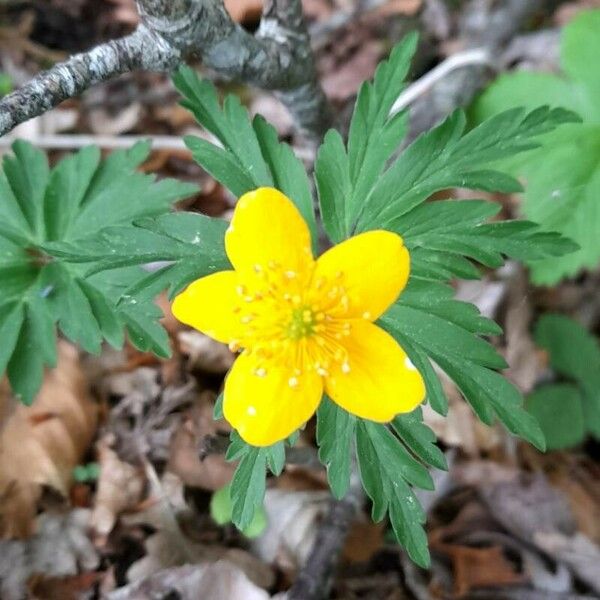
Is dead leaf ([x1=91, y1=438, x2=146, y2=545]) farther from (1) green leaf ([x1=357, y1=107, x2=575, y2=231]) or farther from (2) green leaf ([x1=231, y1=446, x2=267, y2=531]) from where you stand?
(1) green leaf ([x1=357, y1=107, x2=575, y2=231])

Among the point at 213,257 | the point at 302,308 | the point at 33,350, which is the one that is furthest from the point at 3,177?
the point at 302,308

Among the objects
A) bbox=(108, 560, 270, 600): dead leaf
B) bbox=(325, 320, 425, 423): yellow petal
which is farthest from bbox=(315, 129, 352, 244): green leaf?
bbox=(108, 560, 270, 600): dead leaf

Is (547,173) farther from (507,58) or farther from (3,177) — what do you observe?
(3,177)

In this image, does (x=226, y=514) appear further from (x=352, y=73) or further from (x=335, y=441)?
(x=352, y=73)

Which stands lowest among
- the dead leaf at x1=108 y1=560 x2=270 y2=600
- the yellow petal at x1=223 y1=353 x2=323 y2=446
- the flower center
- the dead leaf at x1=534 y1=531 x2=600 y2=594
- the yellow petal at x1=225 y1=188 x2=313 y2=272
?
the dead leaf at x1=534 y1=531 x2=600 y2=594

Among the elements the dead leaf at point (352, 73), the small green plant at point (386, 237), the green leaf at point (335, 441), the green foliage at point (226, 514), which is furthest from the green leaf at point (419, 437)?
the dead leaf at point (352, 73)

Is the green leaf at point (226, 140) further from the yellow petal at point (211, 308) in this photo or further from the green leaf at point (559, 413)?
the green leaf at point (559, 413)
